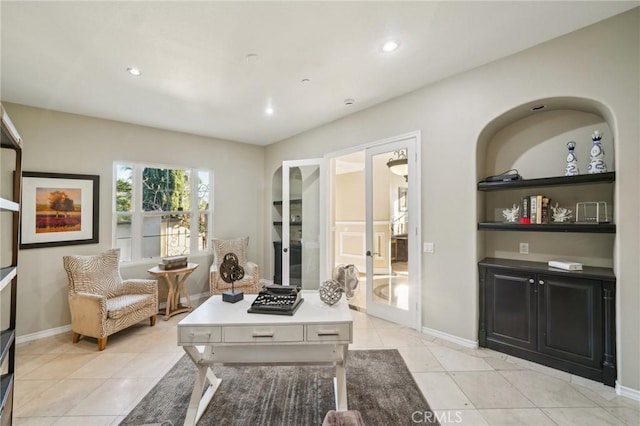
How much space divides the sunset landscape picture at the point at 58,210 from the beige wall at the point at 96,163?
0.81 ft

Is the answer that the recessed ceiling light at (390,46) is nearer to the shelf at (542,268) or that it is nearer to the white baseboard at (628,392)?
the shelf at (542,268)

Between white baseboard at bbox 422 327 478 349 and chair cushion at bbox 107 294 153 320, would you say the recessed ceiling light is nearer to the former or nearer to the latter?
white baseboard at bbox 422 327 478 349

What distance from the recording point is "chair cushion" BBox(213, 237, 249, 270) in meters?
4.70

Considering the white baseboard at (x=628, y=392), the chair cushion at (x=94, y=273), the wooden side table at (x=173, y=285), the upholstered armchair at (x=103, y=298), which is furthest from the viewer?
the wooden side table at (x=173, y=285)

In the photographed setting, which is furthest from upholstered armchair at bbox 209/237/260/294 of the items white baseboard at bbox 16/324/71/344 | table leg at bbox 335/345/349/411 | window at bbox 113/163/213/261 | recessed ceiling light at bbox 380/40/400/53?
recessed ceiling light at bbox 380/40/400/53

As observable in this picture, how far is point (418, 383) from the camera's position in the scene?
7.73ft

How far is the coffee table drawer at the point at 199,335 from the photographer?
184 cm

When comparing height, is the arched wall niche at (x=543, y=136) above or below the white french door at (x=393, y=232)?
above

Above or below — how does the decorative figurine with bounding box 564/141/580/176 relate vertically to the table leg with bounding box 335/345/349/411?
above

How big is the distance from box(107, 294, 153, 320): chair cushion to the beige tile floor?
0.34 m

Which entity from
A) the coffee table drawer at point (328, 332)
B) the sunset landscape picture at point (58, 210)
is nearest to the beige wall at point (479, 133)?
the coffee table drawer at point (328, 332)

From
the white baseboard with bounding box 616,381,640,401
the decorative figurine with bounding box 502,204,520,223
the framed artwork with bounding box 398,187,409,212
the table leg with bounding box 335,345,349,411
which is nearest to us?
the table leg with bounding box 335,345,349,411

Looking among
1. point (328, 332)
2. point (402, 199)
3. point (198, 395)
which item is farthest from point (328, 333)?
point (402, 199)

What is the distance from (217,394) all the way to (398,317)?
228 centimetres
